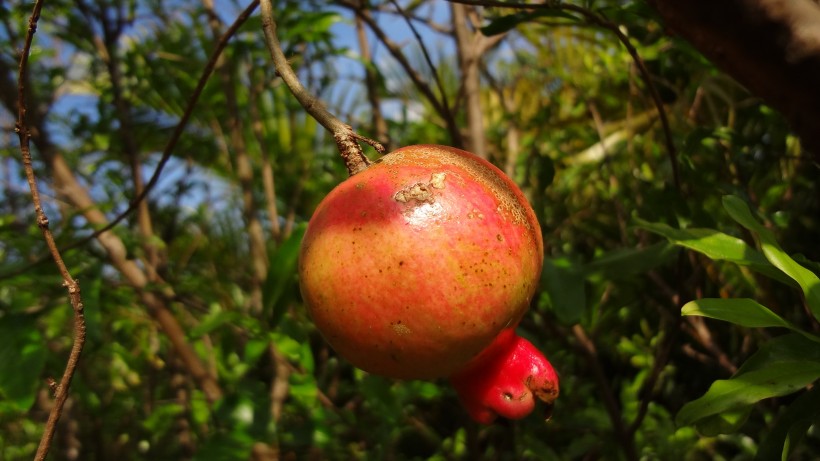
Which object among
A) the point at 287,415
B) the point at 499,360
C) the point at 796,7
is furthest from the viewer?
the point at 287,415

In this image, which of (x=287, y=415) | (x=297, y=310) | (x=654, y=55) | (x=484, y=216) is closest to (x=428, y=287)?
(x=484, y=216)

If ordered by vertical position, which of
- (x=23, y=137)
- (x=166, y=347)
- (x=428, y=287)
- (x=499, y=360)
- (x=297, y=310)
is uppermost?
(x=23, y=137)

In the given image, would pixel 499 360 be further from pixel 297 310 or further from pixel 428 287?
pixel 297 310

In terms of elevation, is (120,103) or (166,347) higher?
(120,103)

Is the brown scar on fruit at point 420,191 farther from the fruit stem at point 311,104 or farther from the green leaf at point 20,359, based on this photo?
the green leaf at point 20,359

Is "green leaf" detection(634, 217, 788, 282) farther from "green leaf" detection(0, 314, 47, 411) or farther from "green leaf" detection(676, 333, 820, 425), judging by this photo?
"green leaf" detection(0, 314, 47, 411)

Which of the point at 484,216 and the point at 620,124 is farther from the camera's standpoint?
the point at 620,124
